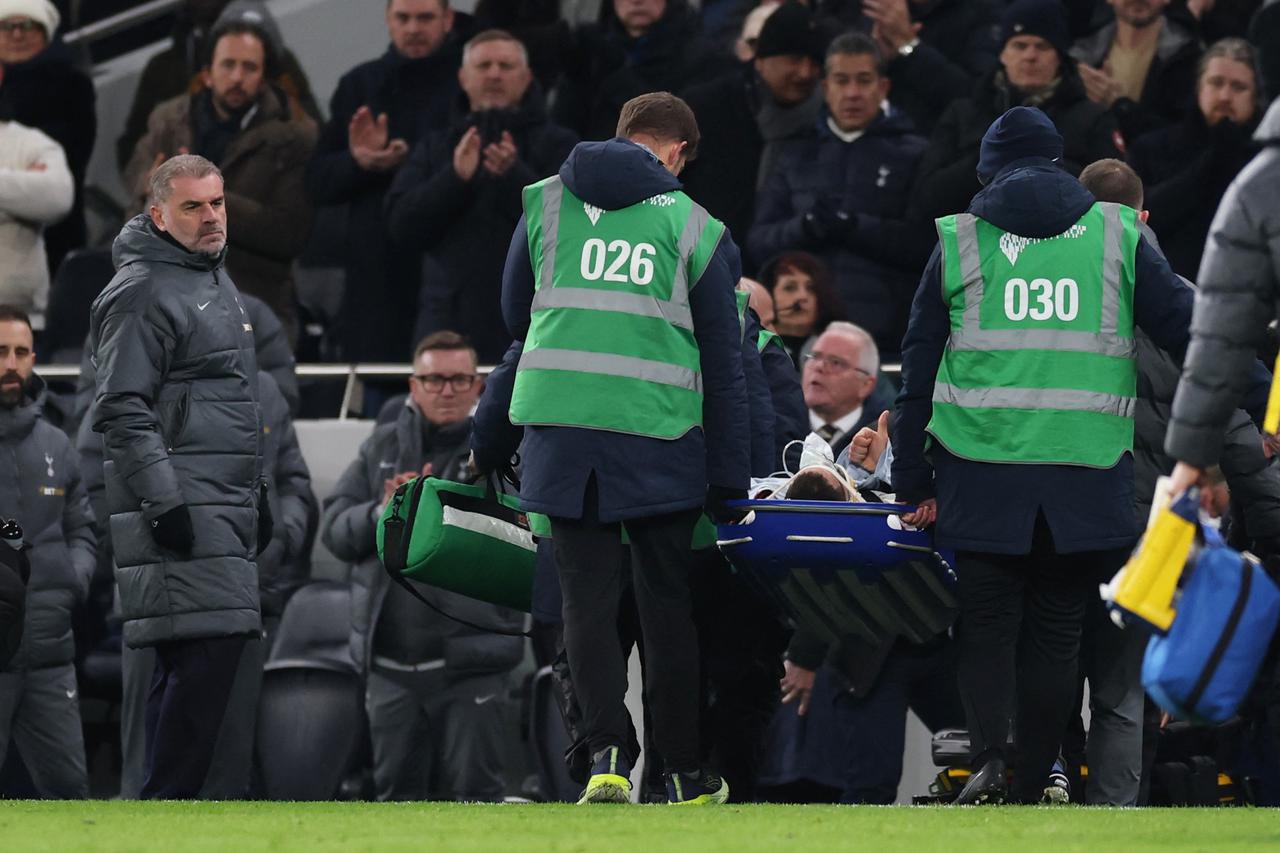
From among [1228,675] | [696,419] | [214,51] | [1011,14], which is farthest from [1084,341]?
[214,51]

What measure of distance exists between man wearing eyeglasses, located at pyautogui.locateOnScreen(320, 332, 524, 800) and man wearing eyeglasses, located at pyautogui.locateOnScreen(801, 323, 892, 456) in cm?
170

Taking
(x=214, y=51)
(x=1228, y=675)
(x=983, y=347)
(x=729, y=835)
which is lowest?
(x=729, y=835)

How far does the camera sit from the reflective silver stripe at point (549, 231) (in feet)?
25.2

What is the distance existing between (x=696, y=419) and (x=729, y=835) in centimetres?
185

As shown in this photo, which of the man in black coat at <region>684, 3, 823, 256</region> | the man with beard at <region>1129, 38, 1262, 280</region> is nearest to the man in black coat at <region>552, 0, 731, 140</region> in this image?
the man in black coat at <region>684, 3, 823, 256</region>

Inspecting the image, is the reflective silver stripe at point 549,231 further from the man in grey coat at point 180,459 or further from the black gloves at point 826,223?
the black gloves at point 826,223

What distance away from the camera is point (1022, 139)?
8.02m

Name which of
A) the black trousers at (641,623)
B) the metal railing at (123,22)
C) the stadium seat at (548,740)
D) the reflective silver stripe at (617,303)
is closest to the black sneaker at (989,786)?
the black trousers at (641,623)

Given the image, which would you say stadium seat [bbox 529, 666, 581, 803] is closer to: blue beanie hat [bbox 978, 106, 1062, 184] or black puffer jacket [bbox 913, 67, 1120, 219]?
black puffer jacket [bbox 913, 67, 1120, 219]

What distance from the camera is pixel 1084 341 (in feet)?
25.8

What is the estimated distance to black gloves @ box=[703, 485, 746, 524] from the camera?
769 cm

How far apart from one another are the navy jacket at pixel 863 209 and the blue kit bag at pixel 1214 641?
5.59m

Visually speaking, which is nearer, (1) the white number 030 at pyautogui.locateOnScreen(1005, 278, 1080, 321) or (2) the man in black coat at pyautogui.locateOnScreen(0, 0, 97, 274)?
(1) the white number 030 at pyautogui.locateOnScreen(1005, 278, 1080, 321)

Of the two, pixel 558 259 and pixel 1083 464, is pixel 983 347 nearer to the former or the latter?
pixel 1083 464
